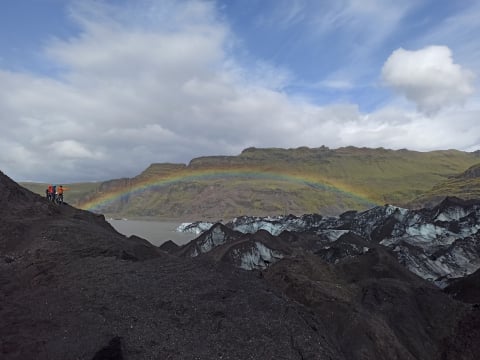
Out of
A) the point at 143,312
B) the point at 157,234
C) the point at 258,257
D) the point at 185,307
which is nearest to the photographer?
the point at 143,312

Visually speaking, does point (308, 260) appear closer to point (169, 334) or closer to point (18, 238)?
point (169, 334)

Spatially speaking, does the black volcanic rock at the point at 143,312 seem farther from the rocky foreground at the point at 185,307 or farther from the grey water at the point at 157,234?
the grey water at the point at 157,234

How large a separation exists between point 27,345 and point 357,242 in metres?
35.6

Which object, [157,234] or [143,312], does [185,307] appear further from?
[157,234]

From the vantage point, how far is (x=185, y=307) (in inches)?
446

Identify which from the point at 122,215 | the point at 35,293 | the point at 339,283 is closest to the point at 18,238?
the point at 35,293

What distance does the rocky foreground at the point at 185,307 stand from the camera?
9.56m

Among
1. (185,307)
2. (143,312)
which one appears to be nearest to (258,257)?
(185,307)

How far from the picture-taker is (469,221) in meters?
50.8

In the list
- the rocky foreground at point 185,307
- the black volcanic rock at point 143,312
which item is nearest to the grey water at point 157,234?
the rocky foreground at point 185,307

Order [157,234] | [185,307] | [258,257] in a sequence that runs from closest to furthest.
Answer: [185,307], [258,257], [157,234]

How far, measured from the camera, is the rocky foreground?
9562mm

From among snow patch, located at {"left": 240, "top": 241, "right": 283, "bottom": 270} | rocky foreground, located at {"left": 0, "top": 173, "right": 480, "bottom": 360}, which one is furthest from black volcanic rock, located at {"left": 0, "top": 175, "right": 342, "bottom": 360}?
snow patch, located at {"left": 240, "top": 241, "right": 283, "bottom": 270}

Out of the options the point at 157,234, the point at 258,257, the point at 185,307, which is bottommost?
the point at 157,234
